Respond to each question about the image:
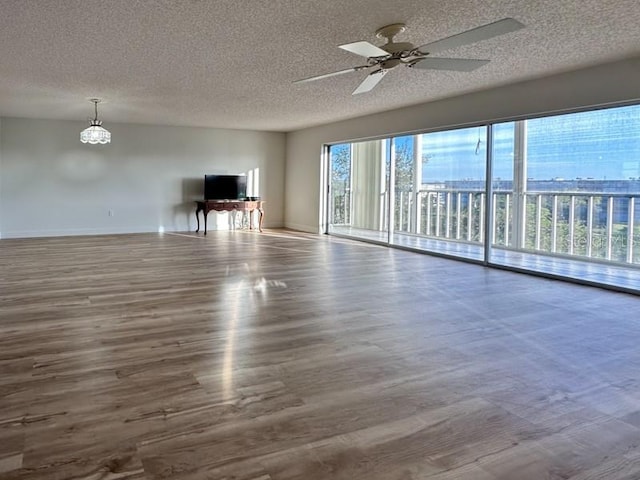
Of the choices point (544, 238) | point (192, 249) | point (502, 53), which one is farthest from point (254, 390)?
point (544, 238)

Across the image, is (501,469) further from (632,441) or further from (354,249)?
(354,249)

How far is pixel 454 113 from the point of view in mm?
6684

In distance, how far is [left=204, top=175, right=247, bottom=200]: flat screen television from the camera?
1021cm

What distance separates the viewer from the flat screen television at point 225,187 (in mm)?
10211

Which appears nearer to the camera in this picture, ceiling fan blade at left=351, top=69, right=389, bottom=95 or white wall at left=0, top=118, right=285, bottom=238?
ceiling fan blade at left=351, top=69, right=389, bottom=95

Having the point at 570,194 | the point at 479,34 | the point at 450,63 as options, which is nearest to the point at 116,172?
the point at 450,63

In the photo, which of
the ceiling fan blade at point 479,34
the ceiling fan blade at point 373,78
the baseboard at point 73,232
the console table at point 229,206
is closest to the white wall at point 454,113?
the console table at point 229,206

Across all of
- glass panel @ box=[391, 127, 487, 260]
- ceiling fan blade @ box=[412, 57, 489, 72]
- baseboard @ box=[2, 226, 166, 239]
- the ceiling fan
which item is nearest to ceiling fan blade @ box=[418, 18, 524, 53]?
the ceiling fan

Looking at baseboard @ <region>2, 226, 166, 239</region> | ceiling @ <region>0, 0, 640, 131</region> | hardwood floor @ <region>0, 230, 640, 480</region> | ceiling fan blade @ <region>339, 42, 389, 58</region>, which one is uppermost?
ceiling @ <region>0, 0, 640, 131</region>

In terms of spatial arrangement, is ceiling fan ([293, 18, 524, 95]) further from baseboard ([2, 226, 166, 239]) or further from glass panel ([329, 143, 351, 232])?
baseboard ([2, 226, 166, 239])

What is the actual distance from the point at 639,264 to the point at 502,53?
10.8 feet

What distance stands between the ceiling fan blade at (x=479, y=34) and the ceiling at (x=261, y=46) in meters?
0.25

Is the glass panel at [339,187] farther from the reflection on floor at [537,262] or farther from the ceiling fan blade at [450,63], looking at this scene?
the ceiling fan blade at [450,63]

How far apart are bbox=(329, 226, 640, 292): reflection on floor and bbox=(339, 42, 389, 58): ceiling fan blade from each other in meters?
3.43
